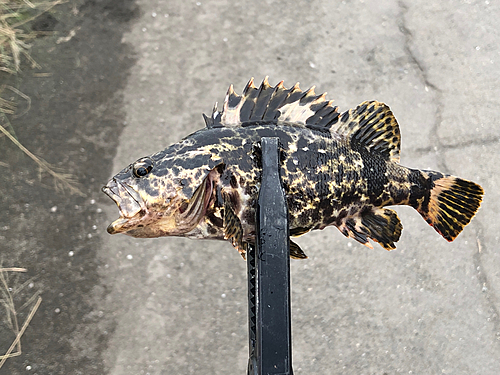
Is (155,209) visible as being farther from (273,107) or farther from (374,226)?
(374,226)

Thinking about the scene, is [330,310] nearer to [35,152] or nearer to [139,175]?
[139,175]

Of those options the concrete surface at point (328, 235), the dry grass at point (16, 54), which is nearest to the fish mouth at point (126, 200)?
the concrete surface at point (328, 235)

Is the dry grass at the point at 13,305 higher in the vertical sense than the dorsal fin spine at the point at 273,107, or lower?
lower

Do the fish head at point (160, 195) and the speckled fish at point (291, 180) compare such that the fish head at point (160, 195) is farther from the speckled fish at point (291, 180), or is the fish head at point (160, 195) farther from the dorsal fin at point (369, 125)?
the dorsal fin at point (369, 125)

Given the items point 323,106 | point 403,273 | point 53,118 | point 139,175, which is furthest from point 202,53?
point 403,273

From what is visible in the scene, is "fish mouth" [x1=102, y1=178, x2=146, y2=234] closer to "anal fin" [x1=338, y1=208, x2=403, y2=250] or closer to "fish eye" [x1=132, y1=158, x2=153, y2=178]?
"fish eye" [x1=132, y1=158, x2=153, y2=178]

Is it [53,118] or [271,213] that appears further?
[53,118]
